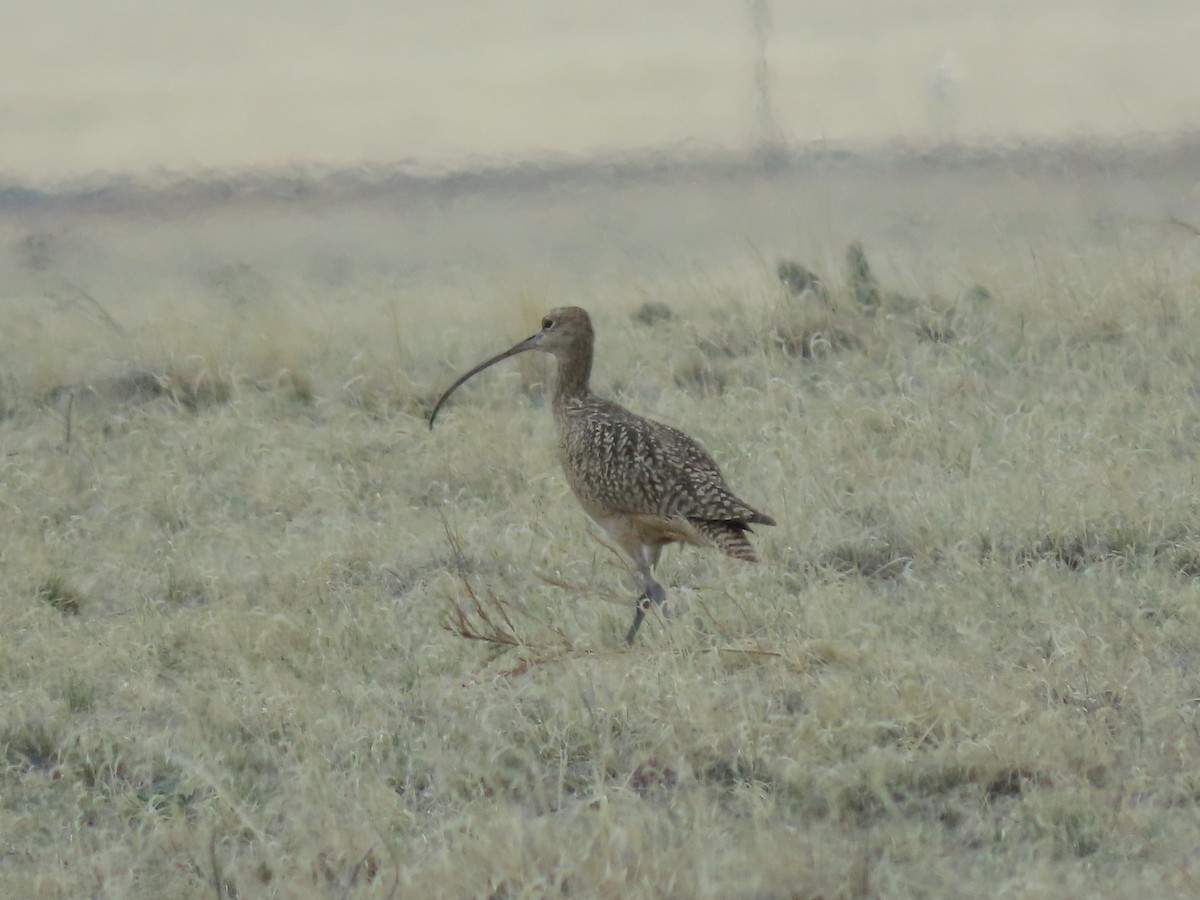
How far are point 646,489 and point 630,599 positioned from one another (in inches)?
14.9

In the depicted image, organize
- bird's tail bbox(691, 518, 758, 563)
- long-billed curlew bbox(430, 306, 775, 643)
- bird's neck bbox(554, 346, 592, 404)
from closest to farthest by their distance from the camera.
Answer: bird's tail bbox(691, 518, 758, 563), long-billed curlew bbox(430, 306, 775, 643), bird's neck bbox(554, 346, 592, 404)

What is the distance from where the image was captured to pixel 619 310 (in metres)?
11.2

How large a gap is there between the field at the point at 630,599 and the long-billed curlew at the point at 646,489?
0.21 meters

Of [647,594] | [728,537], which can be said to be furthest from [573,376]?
[728,537]

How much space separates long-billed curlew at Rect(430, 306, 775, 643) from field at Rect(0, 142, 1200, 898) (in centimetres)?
21

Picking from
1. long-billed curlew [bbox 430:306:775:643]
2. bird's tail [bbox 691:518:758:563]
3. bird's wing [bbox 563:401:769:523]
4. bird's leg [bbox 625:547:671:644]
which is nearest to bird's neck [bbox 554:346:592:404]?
long-billed curlew [bbox 430:306:775:643]

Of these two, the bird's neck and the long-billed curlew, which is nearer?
the long-billed curlew

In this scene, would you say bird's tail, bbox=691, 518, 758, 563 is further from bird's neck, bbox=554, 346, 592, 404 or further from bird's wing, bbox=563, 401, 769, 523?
bird's neck, bbox=554, 346, 592, 404

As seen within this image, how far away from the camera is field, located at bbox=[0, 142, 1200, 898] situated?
3.84 meters

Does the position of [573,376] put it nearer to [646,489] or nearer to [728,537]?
[646,489]

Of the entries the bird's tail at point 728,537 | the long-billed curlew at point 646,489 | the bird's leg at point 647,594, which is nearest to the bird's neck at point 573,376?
the long-billed curlew at point 646,489

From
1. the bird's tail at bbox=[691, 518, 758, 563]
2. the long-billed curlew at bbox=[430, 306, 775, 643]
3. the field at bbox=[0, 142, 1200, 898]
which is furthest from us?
the long-billed curlew at bbox=[430, 306, 775, 643]

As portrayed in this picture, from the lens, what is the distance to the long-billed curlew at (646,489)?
5.47 meters

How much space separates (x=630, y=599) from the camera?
5.52 meters
